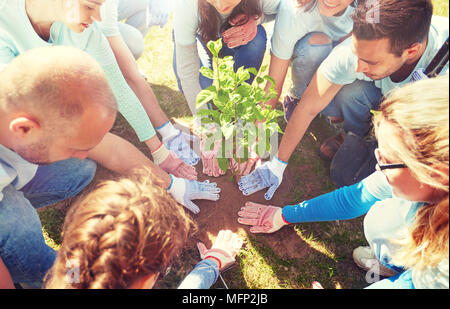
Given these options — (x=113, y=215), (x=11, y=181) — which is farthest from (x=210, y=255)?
(x=11, y=181)

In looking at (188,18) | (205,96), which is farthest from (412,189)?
(188,18)

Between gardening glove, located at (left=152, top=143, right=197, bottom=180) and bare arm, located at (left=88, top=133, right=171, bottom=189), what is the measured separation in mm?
175

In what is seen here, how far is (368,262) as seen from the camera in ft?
6.55

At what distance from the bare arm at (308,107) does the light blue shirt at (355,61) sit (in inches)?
2.4

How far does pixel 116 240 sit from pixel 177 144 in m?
1.59

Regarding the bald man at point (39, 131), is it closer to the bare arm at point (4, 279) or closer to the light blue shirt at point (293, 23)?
the bare arm at point (4, 279)

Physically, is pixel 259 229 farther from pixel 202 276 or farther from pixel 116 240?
pixel 116 240

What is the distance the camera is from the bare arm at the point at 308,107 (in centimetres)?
211

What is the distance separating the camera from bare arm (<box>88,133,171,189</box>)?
2.13 meters

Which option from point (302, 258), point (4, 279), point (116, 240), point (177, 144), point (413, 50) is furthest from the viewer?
point (177, 144)

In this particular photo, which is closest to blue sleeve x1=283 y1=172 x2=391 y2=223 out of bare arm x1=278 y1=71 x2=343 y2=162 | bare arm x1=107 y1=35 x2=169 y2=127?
bare arm x1=278 y1=71 x2=343 y2=162

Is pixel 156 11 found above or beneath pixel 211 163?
above
